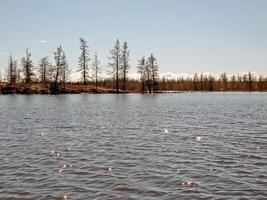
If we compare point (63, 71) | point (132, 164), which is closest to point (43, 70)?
point (63, 71)

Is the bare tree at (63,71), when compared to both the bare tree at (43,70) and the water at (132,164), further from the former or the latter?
the water at (132,164)

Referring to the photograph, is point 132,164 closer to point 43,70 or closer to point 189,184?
point 189,184

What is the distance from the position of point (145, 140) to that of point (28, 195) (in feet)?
38.3

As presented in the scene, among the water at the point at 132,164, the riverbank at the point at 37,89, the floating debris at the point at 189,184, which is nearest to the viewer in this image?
the water at the point at 132,164

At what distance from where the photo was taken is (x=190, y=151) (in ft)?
59.1

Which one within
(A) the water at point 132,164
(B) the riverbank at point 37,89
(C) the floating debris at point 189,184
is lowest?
(C) the floating debris at point 189,184

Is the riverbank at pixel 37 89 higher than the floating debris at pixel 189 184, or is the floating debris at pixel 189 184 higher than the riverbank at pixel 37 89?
the riverbank at pixel 37 89

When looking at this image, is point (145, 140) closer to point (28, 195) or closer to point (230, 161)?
point (230, 161)

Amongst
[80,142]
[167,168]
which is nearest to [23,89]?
[80,142]

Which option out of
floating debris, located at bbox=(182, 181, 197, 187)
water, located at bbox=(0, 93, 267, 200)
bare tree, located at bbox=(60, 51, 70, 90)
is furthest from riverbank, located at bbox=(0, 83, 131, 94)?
floating debris, located at bbox=(182, 181, 197, 187)

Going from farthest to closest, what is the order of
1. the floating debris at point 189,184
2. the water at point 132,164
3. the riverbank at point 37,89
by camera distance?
the riverbank at point 37,89 < the floating debris at point 189,184 < the water at point 132,164

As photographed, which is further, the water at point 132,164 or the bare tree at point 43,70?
the bare tree at point 43,70

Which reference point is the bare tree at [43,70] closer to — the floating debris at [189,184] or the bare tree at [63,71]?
the bare tree at [63,71]

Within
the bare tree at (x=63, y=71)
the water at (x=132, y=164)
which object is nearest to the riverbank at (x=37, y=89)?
the bare tree at (x=63, y=71)
